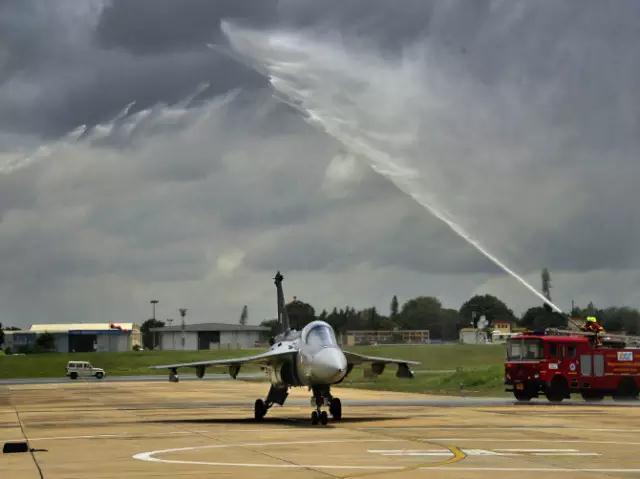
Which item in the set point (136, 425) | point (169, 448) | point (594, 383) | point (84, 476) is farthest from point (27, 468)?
point (594, 383)

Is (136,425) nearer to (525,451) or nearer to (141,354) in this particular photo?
(525,451)

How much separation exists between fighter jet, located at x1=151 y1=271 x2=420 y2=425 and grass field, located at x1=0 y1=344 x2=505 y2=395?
11.1 m

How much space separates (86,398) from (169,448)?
40.7 meters

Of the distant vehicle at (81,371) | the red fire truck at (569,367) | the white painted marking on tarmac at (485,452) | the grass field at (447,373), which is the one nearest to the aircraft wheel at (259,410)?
the white painted marking on tarmac at (485,452)

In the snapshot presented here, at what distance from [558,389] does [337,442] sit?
90.5 ft

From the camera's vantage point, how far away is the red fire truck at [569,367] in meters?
52.5

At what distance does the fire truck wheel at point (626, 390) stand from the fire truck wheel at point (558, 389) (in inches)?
112

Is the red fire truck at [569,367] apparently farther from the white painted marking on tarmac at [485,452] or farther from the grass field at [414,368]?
the white painted marking on tarmac at [485,452]

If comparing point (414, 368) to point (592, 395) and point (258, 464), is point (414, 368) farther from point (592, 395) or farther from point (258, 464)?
point (258, 464)

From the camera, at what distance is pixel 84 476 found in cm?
2031

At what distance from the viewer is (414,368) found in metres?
106

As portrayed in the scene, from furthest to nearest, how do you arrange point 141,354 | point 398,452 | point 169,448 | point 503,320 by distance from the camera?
point 503,320 → point 141,354 → point 169,448 → point 398,452

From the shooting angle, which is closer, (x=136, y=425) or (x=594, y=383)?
(x=136, y=425)

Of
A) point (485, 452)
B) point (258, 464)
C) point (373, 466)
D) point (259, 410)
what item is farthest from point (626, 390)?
point (258, 464)
